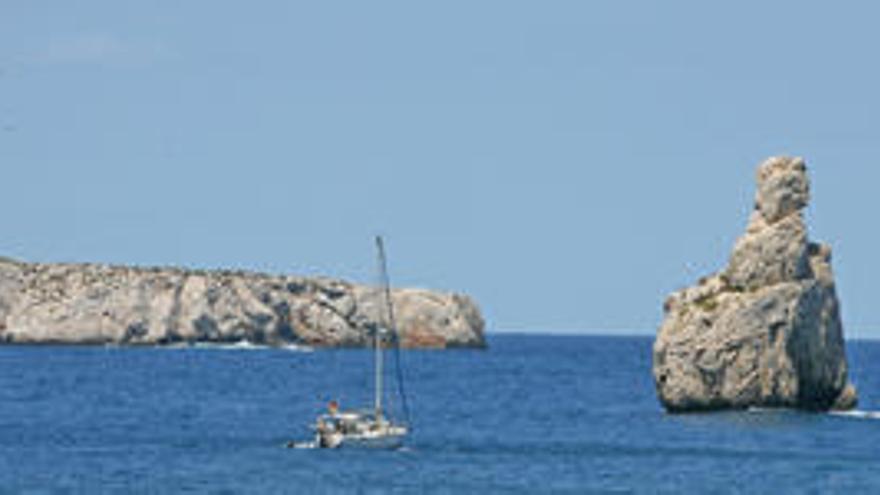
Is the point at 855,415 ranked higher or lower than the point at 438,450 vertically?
higher

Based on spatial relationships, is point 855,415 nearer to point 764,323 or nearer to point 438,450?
point 764,323

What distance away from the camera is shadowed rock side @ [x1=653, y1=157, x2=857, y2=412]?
121 m

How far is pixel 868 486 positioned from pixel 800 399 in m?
30.6

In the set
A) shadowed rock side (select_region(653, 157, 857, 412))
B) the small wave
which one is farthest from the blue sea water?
shadowed rock side (select_region(653, 157, 857, 412))

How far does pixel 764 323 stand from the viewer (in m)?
120

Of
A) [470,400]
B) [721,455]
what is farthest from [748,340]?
[470,400]

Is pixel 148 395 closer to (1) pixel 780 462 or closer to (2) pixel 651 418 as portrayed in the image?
(2) pixel 651 418

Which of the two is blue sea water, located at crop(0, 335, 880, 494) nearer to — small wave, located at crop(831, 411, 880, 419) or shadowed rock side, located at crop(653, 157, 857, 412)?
small wave, located at crop(831, 411, 880, 419)

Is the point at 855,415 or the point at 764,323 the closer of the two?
the point at 764,323

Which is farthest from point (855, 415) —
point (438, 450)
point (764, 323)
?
point (438, 450)

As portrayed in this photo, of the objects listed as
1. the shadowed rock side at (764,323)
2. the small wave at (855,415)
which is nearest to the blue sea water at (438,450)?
the small wave at (855,415)

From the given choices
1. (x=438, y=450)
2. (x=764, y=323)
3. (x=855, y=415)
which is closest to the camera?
(x=438, y=450)

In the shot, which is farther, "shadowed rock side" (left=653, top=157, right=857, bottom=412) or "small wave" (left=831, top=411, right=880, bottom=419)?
"small wave" (left=831, top=411, right=880, bottom=419)

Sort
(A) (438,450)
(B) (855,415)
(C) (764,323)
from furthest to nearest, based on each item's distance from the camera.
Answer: (B) (855,415)
(C) (764,323)
(A) (438,450)
